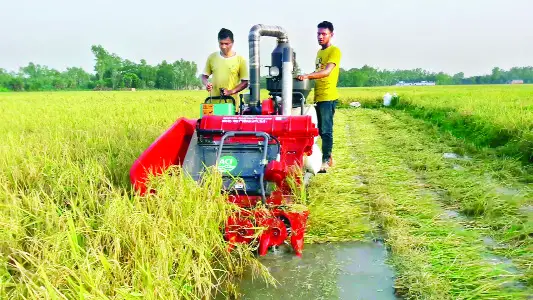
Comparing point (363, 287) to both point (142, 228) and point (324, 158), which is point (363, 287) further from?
point (324, 158)

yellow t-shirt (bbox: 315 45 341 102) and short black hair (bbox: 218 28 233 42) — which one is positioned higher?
short black hair (bbox: 218 28 233 42)

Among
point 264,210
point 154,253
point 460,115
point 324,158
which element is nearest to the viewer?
point 154,253

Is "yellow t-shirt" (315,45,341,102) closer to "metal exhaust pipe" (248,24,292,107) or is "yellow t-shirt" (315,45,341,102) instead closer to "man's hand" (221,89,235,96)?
"metal exhaust pipe" (248,24,292,107)

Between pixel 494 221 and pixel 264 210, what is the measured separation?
2052 millimetres

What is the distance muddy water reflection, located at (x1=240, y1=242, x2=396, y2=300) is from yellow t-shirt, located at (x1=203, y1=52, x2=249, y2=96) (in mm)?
2371

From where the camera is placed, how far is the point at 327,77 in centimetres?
505

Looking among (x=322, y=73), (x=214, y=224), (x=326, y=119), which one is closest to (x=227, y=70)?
(x=322, y=73)

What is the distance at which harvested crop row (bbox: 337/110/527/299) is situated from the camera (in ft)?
8.61

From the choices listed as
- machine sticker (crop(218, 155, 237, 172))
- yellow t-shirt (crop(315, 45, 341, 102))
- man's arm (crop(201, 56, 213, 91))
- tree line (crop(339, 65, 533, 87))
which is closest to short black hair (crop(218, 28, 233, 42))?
man's arm (crop(201, 56, 213, 91))

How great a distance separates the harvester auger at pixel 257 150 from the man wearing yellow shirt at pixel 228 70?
174 millimetres

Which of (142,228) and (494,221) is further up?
(142,228)

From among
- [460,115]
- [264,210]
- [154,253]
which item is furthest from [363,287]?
[460,115]

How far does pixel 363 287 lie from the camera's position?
2.78 metres

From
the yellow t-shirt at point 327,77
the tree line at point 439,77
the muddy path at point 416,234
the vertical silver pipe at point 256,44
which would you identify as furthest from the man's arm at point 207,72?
the tree line at point 439,77
